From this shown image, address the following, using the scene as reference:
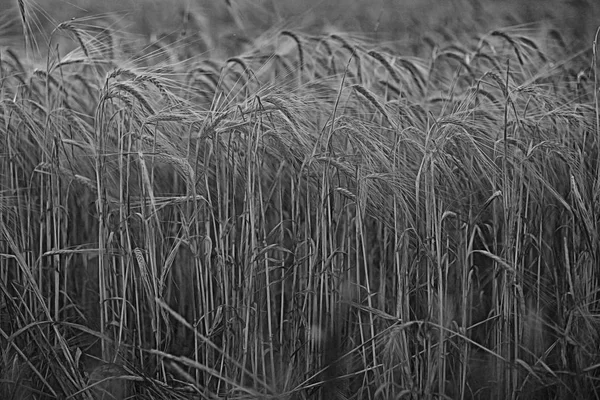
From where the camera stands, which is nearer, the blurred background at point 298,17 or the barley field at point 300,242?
the barley field at point 300,242

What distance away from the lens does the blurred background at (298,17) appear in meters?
2.48

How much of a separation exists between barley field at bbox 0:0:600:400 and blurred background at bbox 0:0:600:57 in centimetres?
50

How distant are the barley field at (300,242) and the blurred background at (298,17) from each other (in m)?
0.50

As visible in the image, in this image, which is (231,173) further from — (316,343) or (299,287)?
(316,343)

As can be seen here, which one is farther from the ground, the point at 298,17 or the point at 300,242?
the point at 298,17

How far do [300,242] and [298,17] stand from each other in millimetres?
1186

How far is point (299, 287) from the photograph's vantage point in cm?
185

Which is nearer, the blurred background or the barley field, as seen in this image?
the barley field

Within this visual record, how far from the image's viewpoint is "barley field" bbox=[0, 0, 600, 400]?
1713 millimetres

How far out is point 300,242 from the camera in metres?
1.82

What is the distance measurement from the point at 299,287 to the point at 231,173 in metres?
0.34

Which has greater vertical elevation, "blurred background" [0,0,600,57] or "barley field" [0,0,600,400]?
"blurred background" [0,0,600,57]

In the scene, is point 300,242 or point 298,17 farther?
point 298,17

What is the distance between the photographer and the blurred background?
2.48m
